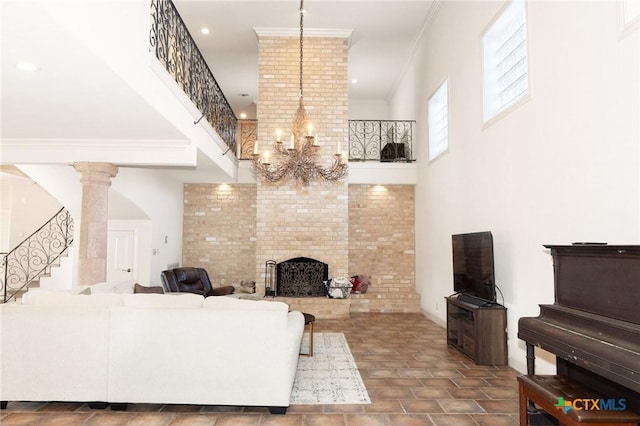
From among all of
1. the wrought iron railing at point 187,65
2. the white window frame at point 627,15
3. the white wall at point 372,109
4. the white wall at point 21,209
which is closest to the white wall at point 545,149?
the white window frame at point 627,15

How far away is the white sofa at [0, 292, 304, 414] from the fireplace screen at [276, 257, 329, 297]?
432cm

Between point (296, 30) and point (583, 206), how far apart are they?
244 inches

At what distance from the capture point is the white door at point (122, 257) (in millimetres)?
8102

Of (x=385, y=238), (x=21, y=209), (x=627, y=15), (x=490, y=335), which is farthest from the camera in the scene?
(x=21, y=209)

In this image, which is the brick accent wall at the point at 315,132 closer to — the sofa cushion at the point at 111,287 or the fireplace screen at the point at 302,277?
the fireplace screen at the point at 302,277

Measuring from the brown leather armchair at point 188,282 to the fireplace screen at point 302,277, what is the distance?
3.55 ft

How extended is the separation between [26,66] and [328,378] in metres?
3.66

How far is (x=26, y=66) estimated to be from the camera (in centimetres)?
302

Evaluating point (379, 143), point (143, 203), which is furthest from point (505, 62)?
point (143, 203)

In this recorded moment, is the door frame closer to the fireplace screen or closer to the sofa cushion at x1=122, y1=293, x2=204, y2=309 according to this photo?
the fireplace screen

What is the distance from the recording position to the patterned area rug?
3.55 metres

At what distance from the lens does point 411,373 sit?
4281 millimetres

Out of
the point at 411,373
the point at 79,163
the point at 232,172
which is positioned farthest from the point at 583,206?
the point at 232,172

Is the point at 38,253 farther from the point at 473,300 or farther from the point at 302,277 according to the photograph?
the point at 473,300
